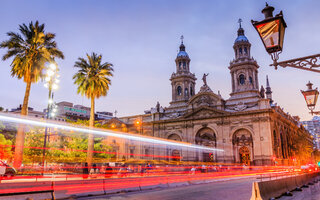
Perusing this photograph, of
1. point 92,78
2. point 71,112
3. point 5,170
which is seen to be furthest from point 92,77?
point 71,112

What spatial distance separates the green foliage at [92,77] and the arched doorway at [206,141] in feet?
86.9

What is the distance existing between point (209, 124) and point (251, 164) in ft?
37.7

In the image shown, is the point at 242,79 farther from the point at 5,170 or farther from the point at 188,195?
the point at 5,170

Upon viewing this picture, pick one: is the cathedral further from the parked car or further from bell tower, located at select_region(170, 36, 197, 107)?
the parked car

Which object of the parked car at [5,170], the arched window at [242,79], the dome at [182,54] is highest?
the dome at [182,54]

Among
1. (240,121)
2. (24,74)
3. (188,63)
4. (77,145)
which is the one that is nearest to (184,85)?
(188,63)

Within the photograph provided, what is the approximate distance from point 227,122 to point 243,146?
18.4 feet

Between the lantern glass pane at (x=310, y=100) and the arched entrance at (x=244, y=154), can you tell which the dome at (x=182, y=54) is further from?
the lantern glass pane at (x=310, y=100)

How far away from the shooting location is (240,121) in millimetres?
51531

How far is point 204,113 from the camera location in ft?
184

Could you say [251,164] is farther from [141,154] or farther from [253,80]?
[141,154]

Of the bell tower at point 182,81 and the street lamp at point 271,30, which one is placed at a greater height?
the bell tower at point 182,81

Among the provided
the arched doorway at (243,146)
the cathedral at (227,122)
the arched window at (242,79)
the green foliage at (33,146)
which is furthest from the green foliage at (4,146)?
the arched window at (242,79)

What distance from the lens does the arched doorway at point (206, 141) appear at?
178 feet
